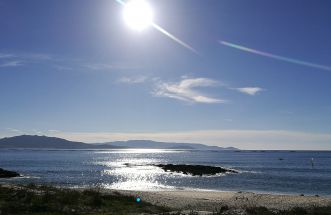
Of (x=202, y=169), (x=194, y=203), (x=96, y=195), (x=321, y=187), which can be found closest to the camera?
(x=96, y=195)

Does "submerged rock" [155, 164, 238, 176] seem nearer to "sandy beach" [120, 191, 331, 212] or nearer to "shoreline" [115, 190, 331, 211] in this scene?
"shoreline" [115, 190, 331, 211]

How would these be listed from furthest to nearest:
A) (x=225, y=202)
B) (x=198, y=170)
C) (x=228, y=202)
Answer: (x=198, y=170)
(x=228, y=202)
(x=225, y=202)

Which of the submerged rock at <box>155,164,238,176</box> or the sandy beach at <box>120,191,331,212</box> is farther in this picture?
the submerged rock at <box>155,164,238,176</box>

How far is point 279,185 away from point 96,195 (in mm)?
43643

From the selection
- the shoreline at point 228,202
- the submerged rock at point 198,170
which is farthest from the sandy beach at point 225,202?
the submerged rock at point 198,170

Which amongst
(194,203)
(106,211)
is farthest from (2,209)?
(194,203)

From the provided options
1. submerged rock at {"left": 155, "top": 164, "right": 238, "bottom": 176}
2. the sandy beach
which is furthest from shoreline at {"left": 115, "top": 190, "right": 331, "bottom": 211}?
submerged rock at {"left": 155, "top": 164, "right": 238, "bottom": 176}

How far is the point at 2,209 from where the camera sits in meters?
22.6

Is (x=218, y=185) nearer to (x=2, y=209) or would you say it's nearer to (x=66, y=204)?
(x=66, y=204)

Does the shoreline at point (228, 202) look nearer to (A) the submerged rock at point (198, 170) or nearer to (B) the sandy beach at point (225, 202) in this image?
(B) the sandy beach at point (225, 202)

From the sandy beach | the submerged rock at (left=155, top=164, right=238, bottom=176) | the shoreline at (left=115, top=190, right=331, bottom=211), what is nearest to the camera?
the sandy beach

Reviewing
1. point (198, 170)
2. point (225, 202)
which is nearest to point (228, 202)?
point (225, 202)

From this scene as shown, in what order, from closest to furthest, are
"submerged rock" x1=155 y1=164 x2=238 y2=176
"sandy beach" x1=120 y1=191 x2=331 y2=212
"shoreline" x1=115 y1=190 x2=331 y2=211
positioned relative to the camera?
"sandy beach" x1=120 y1=191 x2=331 y2=212
"shoreline" x1=115 y1=190 x2=331 y2=211
"submerged rock" x1=155 y1=164 x2=238 y2=176

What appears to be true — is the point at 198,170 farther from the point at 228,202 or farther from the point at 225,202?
the point at 225,202
